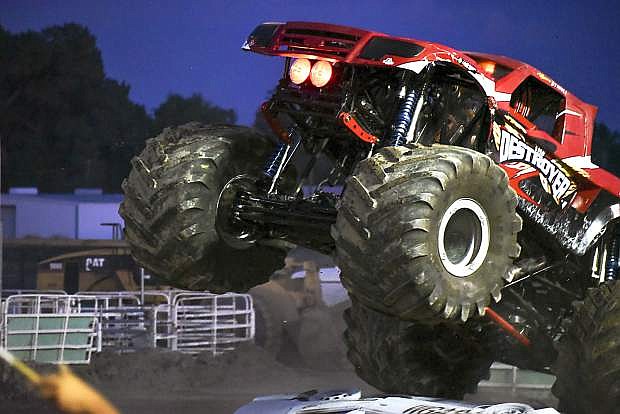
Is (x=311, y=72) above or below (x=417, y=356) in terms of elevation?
above

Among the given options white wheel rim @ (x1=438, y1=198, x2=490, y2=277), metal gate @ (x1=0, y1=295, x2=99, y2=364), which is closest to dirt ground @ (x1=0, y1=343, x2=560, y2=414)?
metal gate @ (x1=0, y1=295, x2=99, y2=364)

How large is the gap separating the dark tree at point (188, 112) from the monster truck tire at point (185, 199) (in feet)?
98.5

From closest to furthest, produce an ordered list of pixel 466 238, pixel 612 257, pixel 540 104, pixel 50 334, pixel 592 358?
pixel 466 238
pixel 592 358
pixel 540 104
pixel 612 257
pixel 50 334

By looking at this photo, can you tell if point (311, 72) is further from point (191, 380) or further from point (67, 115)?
point (67, 115)

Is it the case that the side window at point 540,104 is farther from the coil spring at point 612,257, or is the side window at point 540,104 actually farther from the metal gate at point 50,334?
the metal gate at point 50,334

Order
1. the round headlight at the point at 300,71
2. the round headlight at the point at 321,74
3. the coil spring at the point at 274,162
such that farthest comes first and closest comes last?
1. the coil spring at the point at 274,162
2. the round headlight at the point at 300,71
3. the round headlight at the point at 321,74

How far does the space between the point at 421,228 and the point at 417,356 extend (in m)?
2.79

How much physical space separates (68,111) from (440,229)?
116 ft

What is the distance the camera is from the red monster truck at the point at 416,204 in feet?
22.7

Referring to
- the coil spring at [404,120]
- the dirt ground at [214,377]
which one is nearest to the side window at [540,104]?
the coil spring at [404,120]

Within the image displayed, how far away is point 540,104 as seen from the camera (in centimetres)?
883

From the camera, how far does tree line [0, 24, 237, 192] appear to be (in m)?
38.7

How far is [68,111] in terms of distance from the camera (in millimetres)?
41156

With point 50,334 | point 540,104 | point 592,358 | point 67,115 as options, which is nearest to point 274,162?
point 540,104
